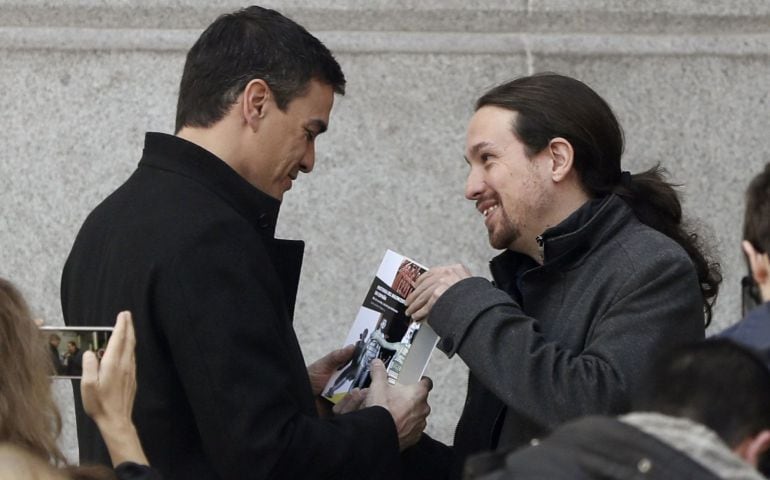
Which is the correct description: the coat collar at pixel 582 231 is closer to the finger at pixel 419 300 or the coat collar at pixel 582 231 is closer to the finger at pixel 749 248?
the finger at pixel 419 300

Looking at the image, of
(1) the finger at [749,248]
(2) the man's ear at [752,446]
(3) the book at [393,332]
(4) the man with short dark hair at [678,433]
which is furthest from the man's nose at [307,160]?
(2) the man's ear at [752,446]

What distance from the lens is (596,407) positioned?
2.87m

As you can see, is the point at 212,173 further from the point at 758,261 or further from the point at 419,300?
the point at 758,261

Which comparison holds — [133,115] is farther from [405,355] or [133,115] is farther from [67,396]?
[405,355]

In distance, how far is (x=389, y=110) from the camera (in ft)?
15.0

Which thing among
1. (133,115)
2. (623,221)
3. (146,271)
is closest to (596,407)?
(623,221)

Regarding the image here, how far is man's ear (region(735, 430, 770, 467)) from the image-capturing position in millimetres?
1931

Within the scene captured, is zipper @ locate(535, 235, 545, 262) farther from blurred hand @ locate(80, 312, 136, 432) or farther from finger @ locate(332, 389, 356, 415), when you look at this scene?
blurred hand @ locate(80, 312, 136, 432)

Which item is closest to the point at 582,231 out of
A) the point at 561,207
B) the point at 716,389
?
the point at 561,207

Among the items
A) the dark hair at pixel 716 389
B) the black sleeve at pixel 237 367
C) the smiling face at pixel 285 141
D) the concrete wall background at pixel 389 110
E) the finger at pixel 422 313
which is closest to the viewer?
the dark hair at pixel 716 389

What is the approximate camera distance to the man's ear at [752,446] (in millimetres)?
1931

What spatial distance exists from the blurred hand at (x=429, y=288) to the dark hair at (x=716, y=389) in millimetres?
1125

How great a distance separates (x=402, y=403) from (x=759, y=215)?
35.1 inches

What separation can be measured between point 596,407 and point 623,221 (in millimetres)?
431
